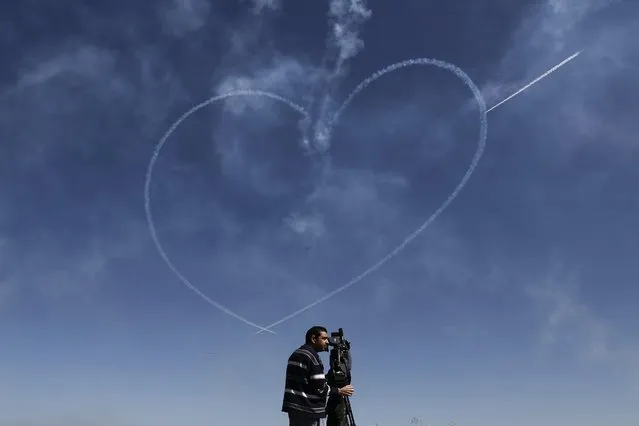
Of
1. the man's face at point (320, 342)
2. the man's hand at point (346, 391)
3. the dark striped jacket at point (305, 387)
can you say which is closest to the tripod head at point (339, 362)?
the man's hand at point (346, 391)

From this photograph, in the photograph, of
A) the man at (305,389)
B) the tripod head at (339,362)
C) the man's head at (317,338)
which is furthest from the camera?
the tripod head at (339,362)

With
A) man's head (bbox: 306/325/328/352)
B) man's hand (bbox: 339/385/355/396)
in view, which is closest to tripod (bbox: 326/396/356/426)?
man's hand (bbox: 339/385/355/396)

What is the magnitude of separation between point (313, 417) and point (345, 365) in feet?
5.33

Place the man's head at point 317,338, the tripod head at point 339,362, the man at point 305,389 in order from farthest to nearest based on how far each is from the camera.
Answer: the tripod head at point 339,362
the man's head at point 317,338
the man at point 305,389

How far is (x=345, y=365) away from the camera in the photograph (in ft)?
38.5

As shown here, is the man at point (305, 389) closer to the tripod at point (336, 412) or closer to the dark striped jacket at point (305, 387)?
the dark striped jacket at point (305, 387)

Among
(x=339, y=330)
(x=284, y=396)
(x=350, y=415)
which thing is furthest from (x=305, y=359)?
(x=350, y=415)

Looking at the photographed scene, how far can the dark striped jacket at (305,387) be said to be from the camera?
34.1 ft

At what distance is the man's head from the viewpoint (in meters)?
10.9

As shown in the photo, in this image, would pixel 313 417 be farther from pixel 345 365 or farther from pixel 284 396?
pixel 345 365

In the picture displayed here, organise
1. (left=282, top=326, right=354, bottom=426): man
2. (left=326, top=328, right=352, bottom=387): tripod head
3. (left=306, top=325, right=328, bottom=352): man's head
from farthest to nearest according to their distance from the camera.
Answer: (left=326, top=328, right=352, bottom=387): tripod head
(left=306, top=325, right=328, bottom=352): man's head
(left=282, top=326, right=354, bottom=426): man

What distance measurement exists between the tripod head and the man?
0.81 m

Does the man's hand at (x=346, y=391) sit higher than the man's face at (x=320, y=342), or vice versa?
the man's face at (x=320, y=342)

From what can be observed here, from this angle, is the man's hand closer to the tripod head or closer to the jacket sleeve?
the tripod head
